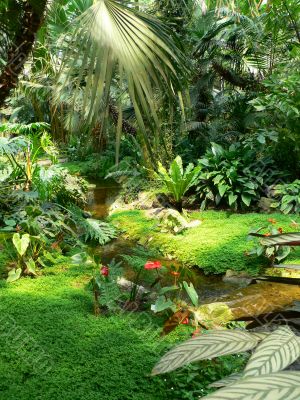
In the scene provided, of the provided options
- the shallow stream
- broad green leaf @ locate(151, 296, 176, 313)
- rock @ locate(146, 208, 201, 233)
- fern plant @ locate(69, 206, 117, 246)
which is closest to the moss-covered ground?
broad green leaf @ locate(151, 296, 176, 313)

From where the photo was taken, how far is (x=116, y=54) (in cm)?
180

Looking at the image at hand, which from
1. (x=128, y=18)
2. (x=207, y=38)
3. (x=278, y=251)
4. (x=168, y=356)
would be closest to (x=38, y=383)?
(x=168, y=356)

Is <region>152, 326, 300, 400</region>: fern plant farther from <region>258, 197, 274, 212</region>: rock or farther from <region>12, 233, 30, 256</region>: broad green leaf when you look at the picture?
<region>258, 197, 274, 212</region>: rock

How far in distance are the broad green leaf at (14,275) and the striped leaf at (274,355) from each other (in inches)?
134

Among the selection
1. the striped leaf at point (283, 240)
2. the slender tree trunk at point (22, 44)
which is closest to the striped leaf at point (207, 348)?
the striped leaf at point (283, 240)

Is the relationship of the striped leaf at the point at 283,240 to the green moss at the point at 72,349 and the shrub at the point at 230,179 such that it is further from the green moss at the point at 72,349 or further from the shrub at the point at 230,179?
the shrub at the point at 230,179

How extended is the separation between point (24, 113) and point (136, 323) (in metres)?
16.5

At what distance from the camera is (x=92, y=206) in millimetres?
8859

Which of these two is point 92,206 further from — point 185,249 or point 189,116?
point 185,249

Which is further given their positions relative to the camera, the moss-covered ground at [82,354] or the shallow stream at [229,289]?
the shallow stream at [229,289]

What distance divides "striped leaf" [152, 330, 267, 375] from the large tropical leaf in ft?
2.93

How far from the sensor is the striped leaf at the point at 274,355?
78 cm

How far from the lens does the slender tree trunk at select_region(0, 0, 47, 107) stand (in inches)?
91.3

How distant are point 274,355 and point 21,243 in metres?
3.41
